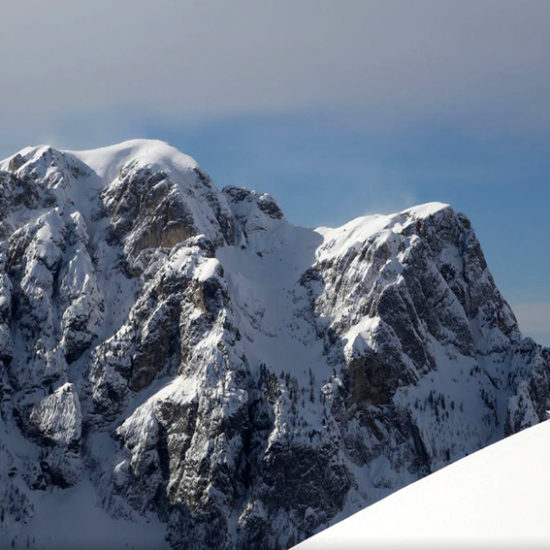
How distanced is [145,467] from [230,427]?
21.3 metres

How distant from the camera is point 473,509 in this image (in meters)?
16.3

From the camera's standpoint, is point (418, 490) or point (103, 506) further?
point (103, 506)

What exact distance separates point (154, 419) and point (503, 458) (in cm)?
18420

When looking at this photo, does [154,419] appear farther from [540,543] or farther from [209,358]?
[540,543]

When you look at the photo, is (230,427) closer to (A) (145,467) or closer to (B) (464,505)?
(A) (145,467)

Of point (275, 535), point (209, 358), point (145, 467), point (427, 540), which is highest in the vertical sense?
point (427, 540)

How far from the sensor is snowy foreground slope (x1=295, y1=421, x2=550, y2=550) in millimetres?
15469

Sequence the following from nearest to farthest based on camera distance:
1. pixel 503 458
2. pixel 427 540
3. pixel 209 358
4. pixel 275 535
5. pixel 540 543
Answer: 1. pixel 540 543
2. pixel 427 540
3. pixel 503 458
4. pixel 275 535
5. pixel 209 358

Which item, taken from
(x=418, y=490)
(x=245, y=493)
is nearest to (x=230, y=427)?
(x=245, y=493)

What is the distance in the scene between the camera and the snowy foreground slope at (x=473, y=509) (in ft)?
50.8

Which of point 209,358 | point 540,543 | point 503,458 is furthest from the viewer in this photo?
point 209,358

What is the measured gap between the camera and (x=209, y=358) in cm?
19600

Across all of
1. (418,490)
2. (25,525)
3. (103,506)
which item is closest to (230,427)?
(103,506)

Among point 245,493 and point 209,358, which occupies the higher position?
point 209,358
